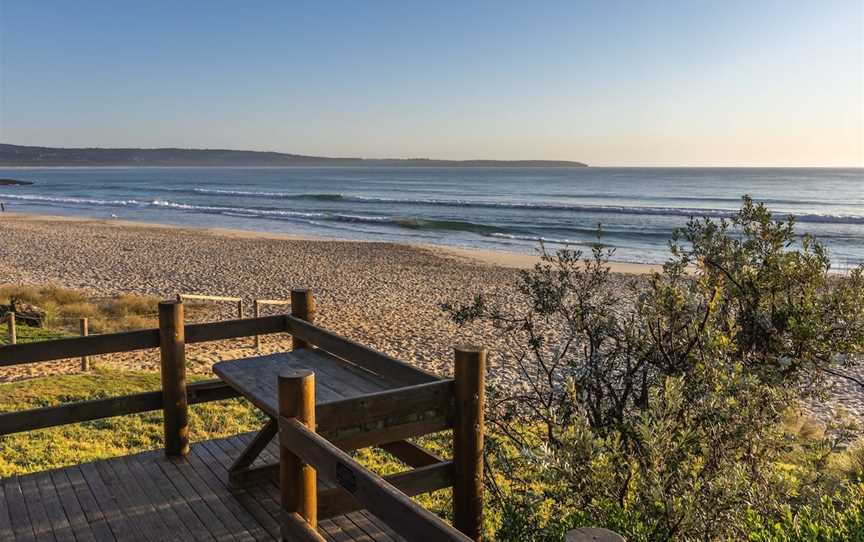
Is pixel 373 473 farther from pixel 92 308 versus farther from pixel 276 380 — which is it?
pixel 92 308

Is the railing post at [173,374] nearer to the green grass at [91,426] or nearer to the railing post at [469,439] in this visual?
the green grass at [91,426]

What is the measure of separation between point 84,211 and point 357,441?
59644mm

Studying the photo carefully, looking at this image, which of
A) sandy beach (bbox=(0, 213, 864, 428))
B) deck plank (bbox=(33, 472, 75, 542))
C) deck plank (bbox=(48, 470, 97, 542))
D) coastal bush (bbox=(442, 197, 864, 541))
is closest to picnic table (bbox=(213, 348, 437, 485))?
coastal bush (bbox=(442, 197, 864, 541))

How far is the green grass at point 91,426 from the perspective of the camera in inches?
266

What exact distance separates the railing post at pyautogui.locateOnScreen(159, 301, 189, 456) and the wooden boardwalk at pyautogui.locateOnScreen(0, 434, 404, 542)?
180 millimetres

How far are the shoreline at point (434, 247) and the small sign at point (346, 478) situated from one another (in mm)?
19279

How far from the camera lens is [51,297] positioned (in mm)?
15758

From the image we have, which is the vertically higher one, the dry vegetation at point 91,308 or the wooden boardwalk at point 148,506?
the wooden boardwalk at point 148,506

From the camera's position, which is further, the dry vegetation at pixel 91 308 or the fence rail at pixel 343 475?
the dry vegetation at pixel 91 308

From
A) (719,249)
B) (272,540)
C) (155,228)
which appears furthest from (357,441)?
(155,228)

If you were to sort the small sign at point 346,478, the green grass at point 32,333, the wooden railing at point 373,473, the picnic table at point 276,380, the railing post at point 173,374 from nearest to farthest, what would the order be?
the wooden railing at point 373,473 < the small sign at point 346,478 < the picnic table at point 276,380 < the railing post at point 173,374 < the green grass at point 32,333

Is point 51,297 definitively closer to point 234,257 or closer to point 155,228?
point 234,257

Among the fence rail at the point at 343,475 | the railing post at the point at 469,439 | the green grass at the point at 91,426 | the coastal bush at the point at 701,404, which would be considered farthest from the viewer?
the green grass at the point at 91,426

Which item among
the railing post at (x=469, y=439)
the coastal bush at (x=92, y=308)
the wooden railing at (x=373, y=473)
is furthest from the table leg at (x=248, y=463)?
the coastal bush at (x=92, y=308)
